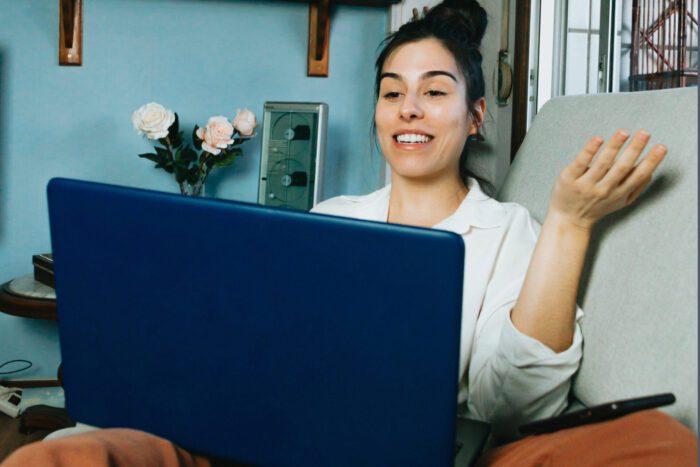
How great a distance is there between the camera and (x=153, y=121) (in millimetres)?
2020

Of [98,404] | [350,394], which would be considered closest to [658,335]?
[350,394]

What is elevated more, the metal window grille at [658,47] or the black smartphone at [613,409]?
the metal window grille at [658,47]

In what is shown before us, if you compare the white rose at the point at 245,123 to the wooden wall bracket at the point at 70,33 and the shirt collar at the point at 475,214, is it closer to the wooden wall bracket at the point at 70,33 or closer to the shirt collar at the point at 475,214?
the wooden wall bracket at the point at 70,33

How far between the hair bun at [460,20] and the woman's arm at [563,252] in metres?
0.55

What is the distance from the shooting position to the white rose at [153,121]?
202cm

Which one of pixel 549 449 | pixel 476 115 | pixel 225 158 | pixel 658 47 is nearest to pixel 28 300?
pixel 225 158

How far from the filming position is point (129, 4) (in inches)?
88.6

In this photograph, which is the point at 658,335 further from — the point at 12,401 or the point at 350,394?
the point at 12,401

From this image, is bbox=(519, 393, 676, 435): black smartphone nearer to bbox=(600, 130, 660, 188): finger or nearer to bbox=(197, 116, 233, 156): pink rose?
bbox=(600, 130, 660, 188): finger

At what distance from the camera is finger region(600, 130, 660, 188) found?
71 centimetres

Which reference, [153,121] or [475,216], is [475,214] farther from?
[153,121]

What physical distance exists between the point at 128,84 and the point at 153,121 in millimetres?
351

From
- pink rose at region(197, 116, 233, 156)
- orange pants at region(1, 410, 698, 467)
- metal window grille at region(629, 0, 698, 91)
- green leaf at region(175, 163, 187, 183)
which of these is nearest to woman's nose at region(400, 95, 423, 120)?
orange pants at region(1, 410, 698, 467)

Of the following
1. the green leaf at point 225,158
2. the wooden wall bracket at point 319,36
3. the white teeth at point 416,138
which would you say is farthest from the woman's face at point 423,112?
the wooden wall bracket at point 319,36
